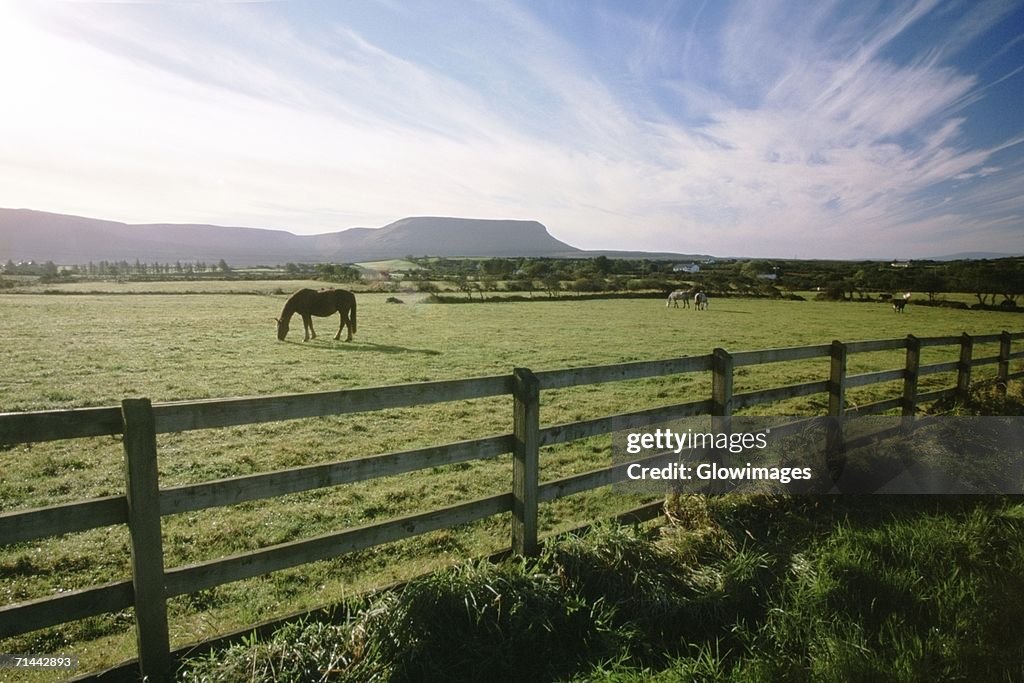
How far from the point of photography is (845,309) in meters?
41.3

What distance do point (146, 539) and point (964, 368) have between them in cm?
1102

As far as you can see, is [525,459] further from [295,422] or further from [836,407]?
[295,422]

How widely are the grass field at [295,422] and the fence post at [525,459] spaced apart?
0.98 metres

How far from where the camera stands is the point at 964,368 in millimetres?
8898

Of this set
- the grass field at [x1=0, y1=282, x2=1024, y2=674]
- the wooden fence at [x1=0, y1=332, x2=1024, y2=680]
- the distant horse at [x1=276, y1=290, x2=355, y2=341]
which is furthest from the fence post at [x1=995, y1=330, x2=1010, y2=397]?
the distant horse at [x1=276, y1=290, x2=355, y2=341]

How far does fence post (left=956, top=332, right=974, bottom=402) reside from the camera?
877 centimetres

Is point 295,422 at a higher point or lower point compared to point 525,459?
lower

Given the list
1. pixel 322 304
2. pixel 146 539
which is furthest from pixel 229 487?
pixel 322 304

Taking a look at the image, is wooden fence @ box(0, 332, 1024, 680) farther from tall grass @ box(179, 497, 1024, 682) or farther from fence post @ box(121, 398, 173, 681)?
tall grass @ box(179, 497, 1024, 682)

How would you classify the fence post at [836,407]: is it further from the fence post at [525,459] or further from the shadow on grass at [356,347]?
the shadow on grass at [356,347]

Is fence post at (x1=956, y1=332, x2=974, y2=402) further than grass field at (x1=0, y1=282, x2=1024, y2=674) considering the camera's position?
Yes

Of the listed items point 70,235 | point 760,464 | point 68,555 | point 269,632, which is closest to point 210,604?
point 269,632

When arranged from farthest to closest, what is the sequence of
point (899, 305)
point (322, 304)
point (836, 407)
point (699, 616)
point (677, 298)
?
point (677, 298) → point (899, 305) → point (322, 304) → point (836, 407) → point (699, 616)

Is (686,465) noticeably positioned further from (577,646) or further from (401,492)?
(401,492)
